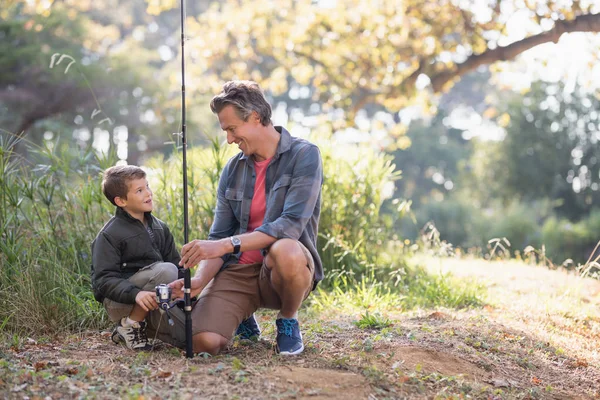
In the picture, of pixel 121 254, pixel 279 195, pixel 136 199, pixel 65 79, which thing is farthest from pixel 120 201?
pixel 65 79

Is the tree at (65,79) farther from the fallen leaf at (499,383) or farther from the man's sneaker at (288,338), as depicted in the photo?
the fallen leaf at (499,383)

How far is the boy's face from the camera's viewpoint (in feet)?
11.6

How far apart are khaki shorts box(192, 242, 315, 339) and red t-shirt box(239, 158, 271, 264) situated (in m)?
0.05

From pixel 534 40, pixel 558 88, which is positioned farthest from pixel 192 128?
pixel 534 40

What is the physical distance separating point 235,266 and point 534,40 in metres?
6.53

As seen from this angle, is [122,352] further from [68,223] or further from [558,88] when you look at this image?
[558,88]

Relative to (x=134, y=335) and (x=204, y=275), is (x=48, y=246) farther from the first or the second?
(x=204, y=275)

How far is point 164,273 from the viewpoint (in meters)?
3.52

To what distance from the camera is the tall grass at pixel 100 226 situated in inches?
167

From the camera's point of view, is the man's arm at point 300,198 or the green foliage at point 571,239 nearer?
the man's arm at point 300,198

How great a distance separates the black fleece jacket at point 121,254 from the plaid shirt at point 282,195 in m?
0.34

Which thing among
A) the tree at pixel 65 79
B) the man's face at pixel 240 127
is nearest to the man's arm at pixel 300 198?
the man's face at pixel 240 127

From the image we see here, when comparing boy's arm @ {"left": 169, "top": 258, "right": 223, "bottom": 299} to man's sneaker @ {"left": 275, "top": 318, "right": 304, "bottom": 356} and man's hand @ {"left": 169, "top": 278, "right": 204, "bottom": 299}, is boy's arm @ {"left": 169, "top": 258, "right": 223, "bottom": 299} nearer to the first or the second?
man's hand @ {"left": 169, "top": 278, "right": 204, "bottom": 299}

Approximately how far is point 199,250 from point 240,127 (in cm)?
69
